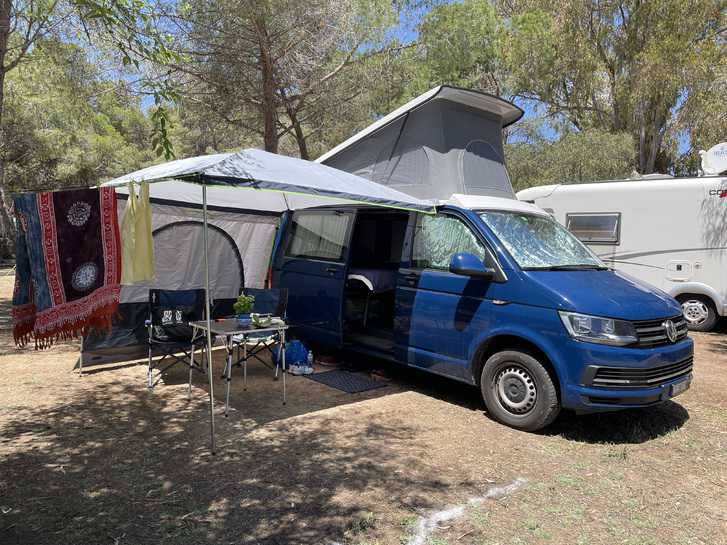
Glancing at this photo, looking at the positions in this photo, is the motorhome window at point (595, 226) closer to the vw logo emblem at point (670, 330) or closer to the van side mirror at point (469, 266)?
the vw logo emblem at point (670, 330)

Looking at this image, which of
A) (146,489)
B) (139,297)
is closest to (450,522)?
(146,489)

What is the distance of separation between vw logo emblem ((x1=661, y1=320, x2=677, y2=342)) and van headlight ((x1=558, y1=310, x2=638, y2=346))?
401 mm

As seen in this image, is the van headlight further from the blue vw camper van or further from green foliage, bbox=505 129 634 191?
green foliage, bbox=505 129 634 191

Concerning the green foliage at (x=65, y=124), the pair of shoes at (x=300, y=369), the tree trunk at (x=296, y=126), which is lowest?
the pair of shoes at (x=300, y=369)

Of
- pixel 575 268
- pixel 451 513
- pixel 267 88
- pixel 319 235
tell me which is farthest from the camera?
pixel 267 88

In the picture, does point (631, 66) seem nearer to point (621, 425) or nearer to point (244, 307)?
point (621, 425)

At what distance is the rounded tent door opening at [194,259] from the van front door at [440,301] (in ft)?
9.24

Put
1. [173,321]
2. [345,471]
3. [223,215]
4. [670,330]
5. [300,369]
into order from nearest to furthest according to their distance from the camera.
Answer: [345,471]
[670,330]
[173,321]
[300,369]
[223,215]

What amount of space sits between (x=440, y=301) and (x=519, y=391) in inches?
41.9

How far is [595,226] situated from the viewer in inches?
395

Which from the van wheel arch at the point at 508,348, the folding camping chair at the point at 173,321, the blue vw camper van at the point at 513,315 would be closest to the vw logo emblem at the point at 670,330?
the blue vw camper van at the point at 513,315

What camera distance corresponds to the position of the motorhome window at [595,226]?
32.2 ft

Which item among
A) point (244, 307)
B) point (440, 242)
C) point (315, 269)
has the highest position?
point (440, 242)

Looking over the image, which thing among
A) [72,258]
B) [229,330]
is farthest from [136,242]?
[229,330]
